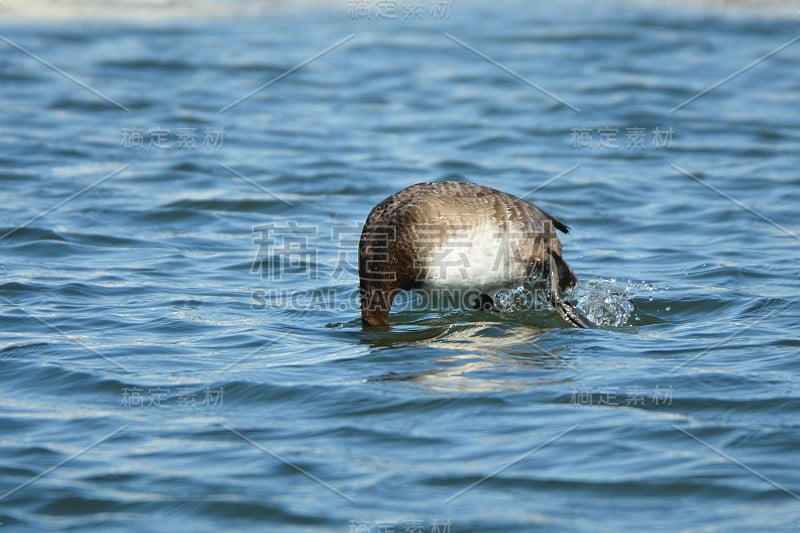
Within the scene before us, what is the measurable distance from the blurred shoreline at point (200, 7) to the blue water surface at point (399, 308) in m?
1.22

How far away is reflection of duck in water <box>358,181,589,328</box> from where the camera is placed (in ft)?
23.5

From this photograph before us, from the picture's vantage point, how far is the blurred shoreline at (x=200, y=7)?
2077cm

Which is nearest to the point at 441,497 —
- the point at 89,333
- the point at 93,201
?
the point at 89,333

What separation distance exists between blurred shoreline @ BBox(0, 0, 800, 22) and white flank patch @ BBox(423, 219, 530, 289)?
14606mm

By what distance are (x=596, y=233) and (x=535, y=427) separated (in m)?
5.37

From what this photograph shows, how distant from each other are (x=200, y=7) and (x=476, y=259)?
649 inches
